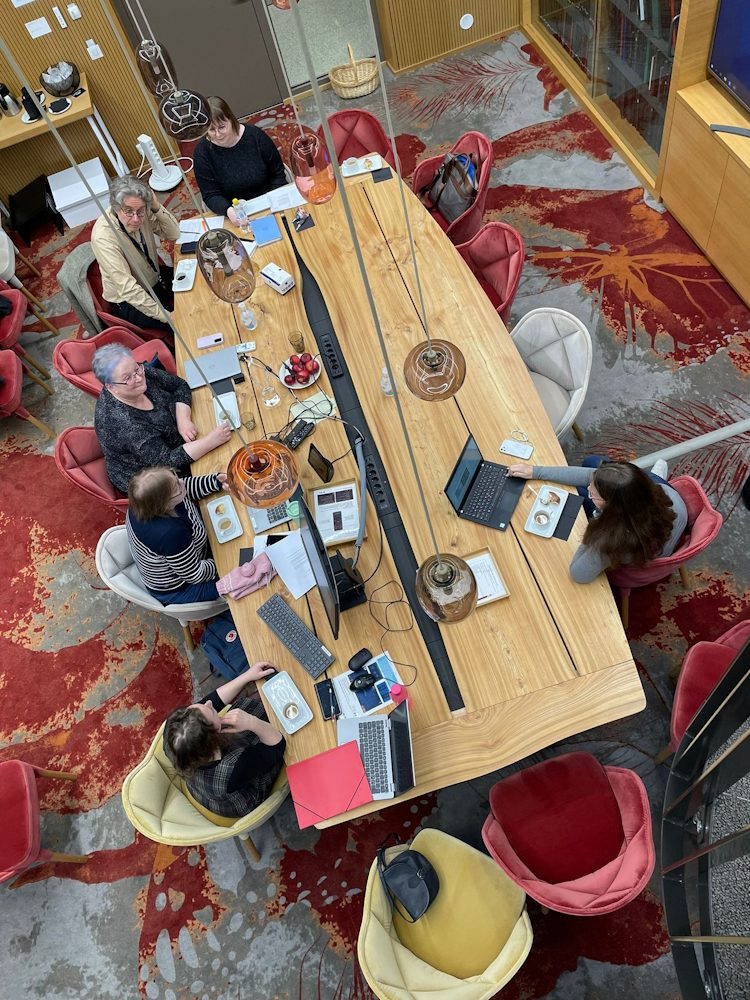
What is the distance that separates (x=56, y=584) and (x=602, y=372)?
11.9ft

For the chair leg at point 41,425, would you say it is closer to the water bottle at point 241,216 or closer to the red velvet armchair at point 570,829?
the water bottle at point 241,216

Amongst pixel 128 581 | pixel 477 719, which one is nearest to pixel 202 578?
pixel 128 581

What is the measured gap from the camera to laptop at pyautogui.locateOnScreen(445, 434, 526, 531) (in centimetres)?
325

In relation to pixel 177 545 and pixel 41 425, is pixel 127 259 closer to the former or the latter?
pixel 41 425

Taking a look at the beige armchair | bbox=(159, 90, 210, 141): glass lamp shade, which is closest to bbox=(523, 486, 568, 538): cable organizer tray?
the beige armchair

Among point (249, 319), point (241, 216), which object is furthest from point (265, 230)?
point (249, 319)

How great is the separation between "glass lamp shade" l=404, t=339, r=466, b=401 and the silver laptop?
1.76 m

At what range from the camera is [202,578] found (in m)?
3.59

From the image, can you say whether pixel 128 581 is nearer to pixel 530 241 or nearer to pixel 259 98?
pixel 530 241

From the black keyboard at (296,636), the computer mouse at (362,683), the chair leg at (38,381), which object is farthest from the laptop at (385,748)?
the chair leg at (38,381)

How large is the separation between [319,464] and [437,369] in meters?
1.18

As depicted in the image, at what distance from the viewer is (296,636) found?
3.17 metres

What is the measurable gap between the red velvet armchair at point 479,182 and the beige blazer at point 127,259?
Result: 1624mm

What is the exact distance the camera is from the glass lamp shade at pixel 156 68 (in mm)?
3211
